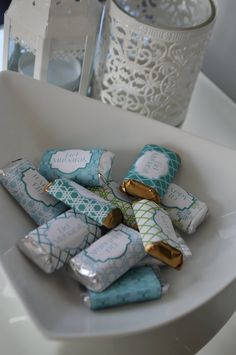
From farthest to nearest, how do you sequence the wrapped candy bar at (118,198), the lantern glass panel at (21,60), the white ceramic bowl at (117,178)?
the lantern glass panel at (21,60)
the wrapped candy bar at (118,198)
the white ceramic bowl at (117,178)

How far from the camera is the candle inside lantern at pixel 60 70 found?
0.73 metres

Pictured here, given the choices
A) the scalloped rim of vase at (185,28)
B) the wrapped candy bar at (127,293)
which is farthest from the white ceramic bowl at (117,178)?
the scalloped rim of vase at (185,28)

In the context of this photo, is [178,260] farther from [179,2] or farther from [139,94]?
[179,2]

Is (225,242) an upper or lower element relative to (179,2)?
lower

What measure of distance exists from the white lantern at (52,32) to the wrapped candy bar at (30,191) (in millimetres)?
166

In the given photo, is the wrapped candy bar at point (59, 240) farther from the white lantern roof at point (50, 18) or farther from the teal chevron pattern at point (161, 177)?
the white lantern roof at point (50, 18)

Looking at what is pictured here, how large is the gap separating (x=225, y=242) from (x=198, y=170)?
9 centimetres

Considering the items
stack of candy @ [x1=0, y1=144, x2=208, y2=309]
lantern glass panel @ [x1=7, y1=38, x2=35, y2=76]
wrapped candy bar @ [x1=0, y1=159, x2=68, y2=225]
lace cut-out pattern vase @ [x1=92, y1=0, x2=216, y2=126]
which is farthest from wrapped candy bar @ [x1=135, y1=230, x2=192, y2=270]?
lantern glass panel @ [x1=7, y1=38, x2=35, y2=76]

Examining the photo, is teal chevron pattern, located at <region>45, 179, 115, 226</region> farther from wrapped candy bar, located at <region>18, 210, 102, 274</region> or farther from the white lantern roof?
the white lantern roof

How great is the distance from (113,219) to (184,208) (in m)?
0.08

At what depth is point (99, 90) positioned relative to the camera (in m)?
0.73

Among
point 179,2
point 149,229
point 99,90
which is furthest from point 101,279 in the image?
point 179,2

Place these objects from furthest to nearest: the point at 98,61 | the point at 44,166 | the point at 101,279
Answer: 1. the point at 98,61
2. the point at 44,166
3. the point at 101,279

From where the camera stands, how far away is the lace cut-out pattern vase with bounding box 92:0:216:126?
64cm
